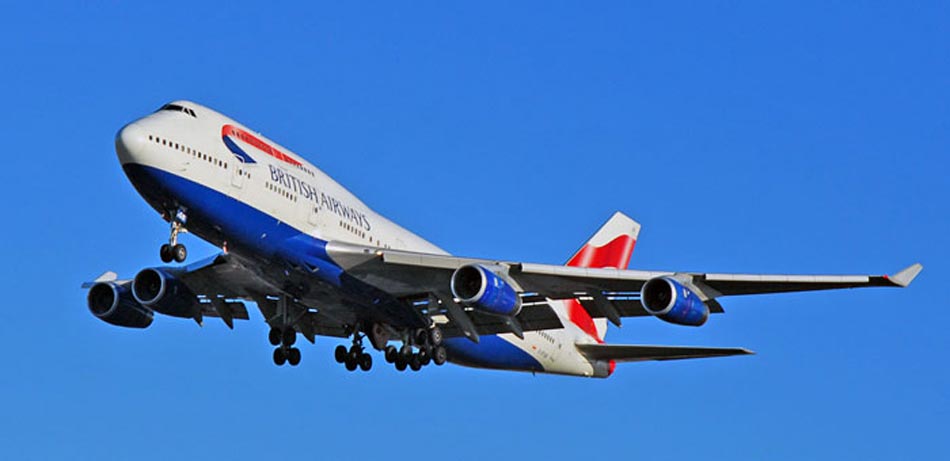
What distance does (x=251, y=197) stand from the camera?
4103 centimetres

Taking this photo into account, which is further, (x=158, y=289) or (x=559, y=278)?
(x=158, y=289)

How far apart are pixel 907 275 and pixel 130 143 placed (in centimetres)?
1911

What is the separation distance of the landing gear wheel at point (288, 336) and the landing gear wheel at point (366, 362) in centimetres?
221

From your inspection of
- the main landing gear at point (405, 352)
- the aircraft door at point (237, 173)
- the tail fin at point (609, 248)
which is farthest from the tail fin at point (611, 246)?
the aircraft door at point (237, 173)

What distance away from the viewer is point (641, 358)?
51.1 m

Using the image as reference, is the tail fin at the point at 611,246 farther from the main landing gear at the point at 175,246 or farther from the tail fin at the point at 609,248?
the main landing gear at the point at 175,246

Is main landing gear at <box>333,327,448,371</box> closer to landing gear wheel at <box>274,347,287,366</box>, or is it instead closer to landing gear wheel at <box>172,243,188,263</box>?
landing gear wheel at <box>274,347,287,366</box>

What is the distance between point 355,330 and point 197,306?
4930 millimetres

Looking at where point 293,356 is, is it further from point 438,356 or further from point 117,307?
point 117,307

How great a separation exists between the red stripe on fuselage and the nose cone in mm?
2436

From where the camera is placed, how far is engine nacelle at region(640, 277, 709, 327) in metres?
41.9

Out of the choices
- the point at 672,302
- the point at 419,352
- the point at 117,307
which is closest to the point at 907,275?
the point at 672,302

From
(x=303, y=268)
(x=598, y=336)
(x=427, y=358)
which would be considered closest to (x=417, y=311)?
(x=427, y=358)

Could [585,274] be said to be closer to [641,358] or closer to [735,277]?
[735,277]
